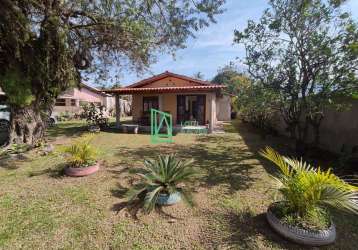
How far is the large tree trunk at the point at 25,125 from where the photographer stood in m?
8.47

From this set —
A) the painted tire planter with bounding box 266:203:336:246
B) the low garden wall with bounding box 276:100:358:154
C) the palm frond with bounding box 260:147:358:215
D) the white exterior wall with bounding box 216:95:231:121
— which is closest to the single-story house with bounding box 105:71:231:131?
the low garden wall with bounding box 276:100:358:154

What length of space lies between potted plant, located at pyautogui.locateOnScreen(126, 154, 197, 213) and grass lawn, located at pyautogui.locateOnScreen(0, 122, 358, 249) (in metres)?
0.20

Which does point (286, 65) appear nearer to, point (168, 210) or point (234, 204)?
point (234, 204)

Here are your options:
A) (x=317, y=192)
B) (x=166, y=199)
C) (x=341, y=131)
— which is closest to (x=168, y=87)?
(x=341, y=131)

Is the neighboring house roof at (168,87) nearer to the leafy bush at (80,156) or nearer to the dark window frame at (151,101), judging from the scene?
the dark window frame at (151,101)

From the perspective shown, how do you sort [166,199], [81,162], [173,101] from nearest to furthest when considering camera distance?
[166,199], [81,162], [173,101]

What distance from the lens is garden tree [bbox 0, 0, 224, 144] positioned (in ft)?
24.7

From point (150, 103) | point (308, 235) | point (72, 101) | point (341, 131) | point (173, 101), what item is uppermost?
point (72, 101)

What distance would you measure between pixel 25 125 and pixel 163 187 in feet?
24.2

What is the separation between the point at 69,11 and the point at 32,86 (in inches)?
135

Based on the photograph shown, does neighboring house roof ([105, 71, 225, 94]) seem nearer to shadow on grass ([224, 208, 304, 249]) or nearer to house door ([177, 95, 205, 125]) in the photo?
house door ([177, 95, 205, 125])

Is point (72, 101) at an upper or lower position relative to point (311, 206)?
upper

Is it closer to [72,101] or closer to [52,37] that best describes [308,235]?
[52,37]

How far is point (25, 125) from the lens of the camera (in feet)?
28.2
